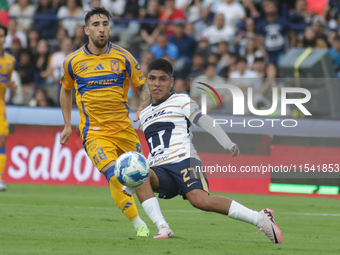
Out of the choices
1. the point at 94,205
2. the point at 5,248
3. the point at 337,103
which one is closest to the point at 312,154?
the point at 337,103

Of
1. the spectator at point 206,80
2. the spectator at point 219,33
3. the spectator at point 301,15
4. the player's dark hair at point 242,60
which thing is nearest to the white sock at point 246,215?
the spectator at point 206,80

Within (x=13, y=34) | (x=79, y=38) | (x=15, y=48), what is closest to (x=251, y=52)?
(x=79, y=38)

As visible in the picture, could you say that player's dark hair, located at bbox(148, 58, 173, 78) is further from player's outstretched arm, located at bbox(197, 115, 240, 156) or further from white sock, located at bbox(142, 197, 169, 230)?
white sock, located at bbox(142, 197, 169, 230)

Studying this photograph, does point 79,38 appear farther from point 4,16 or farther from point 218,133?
point 218,133

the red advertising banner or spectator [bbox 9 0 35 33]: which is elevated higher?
spectator [bbox 9 0 35 33]

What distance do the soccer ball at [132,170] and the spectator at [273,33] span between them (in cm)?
938

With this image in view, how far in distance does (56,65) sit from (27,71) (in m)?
0.77

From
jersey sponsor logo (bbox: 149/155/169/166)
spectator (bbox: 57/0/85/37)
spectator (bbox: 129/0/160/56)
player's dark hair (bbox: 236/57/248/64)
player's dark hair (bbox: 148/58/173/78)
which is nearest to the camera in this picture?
jersey sponsor logo (bbox: 149/155/169/166)

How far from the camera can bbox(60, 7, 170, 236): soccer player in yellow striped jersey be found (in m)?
6.14

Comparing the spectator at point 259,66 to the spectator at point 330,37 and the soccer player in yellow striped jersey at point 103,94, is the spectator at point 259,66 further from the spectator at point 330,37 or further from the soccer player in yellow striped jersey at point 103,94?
the soccer player in yellow striped jersey at point 103,94

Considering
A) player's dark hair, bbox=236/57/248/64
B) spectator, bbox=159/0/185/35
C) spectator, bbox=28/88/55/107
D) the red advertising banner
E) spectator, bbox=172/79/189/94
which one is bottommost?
the red advertising banner

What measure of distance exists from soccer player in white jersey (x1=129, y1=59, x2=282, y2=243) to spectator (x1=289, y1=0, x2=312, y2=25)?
1052cm

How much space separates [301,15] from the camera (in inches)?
612

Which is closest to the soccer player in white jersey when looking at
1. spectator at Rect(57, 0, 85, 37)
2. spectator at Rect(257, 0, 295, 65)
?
spectator at Rect(257, 0, 295, 65)
